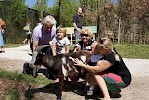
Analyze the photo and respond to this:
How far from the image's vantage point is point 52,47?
671 cm

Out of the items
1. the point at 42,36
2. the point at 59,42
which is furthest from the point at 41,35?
the point at 59,42

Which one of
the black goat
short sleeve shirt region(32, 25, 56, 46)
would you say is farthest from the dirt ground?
short sleeve shirt region(32, 25, 56, 46)

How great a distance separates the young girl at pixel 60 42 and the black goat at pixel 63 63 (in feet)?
2.95

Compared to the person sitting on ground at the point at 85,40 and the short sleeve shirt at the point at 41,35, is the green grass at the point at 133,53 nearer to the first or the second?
the short sleeve shirt at the point at 41,35

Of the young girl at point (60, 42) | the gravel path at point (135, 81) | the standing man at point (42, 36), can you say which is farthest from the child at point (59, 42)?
the gravel path at point (135, 81)

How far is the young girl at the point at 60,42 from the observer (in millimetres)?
6654

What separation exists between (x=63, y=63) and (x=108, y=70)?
76 cm

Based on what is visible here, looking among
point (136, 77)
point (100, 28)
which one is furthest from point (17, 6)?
point (136, 77)

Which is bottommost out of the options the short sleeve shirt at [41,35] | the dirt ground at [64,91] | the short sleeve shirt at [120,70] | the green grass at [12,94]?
the green grass at [12,94]

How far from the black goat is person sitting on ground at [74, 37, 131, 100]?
0.17m

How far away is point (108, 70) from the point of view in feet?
18.7

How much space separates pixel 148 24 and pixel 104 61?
673 inches

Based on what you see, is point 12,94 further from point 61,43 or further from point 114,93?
point 114,93

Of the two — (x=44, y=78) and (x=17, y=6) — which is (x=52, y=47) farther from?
(x=17, y=6)
